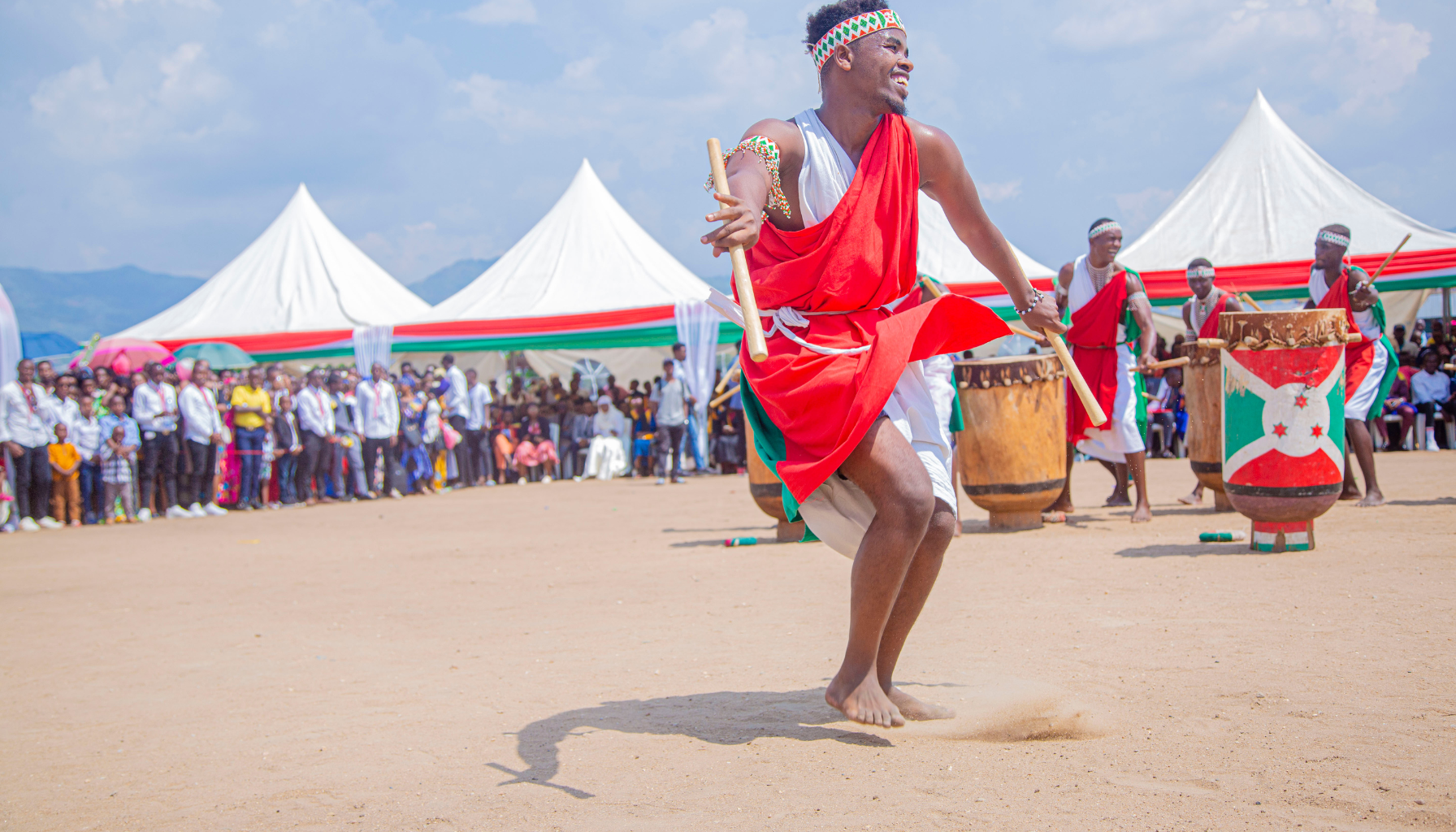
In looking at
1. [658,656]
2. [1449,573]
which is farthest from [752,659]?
[1449,573]

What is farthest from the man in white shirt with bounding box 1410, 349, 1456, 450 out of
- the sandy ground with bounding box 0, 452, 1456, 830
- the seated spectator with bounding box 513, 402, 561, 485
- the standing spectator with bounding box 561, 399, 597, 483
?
the seated spectator with bounding box 513, 402, 561, 485

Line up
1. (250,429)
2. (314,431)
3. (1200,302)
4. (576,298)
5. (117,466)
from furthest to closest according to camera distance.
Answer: (576,298) → (314,431) → (250,429) → (117,466) → (1200,302)

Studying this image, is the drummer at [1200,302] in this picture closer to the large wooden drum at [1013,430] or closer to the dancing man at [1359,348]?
the dancing man at [1359,348]

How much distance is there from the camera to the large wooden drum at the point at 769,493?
24.1ft

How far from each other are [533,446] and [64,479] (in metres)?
6.82

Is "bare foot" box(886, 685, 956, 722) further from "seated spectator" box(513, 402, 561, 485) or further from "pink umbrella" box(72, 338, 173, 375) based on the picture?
"pink umbrella" box(72, 338, 173, 375)

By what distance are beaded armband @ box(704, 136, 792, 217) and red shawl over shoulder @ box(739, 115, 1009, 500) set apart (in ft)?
0.33

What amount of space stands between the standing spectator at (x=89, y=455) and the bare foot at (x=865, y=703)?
40.2ft

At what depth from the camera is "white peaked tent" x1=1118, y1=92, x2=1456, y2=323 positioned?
1537 cm

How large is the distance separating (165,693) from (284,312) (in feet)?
62.0

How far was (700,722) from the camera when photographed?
3297 mm

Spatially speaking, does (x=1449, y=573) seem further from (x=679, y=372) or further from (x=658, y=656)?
(x=679, y=372)

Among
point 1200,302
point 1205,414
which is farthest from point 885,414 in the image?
point 1200,302

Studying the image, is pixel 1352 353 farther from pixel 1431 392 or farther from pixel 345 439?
pixel 345 439
